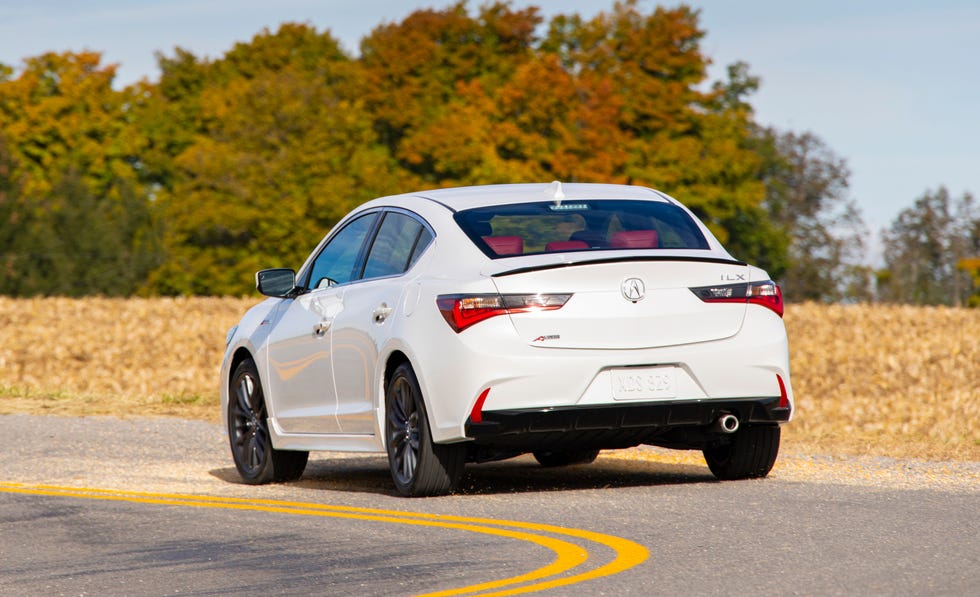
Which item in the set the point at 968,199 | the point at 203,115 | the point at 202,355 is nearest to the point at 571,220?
the point at 202,355

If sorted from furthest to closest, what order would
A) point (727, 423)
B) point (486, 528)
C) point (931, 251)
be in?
point (931, 251) < point (727, 423) < point (486, 528)

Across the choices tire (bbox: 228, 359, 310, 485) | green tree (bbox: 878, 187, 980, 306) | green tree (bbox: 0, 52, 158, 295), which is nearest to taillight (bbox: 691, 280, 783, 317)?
tire (bbox: 228, 359, 310, 485)

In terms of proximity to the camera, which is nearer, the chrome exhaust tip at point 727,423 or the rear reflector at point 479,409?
the rear reflector at point 479,409

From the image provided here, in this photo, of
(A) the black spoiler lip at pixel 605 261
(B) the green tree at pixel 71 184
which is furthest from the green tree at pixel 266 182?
(A) the black spoiler lip at pixel 605 261

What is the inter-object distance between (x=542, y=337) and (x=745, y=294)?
1.18m

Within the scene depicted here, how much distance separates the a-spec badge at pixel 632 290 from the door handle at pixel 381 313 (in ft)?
4.50

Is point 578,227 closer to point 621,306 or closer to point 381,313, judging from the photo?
point 621,306

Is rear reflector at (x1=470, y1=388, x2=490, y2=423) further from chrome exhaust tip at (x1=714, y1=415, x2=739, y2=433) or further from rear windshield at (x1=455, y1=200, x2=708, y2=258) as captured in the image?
chrome exhaust tip at (x1=714, y1=415, x2=739, y2=433)

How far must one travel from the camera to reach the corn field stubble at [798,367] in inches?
640

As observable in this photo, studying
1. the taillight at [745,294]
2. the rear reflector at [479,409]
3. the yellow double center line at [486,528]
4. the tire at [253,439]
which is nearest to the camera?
the yellow double center line at [486,528]

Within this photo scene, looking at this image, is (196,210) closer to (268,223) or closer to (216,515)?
(268,223)

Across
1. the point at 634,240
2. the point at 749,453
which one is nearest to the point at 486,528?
the point at 634,240

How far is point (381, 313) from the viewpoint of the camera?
902 cm

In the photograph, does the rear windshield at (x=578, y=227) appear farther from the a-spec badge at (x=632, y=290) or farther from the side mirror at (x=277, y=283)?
the side mirror at (x=277, y=283)
